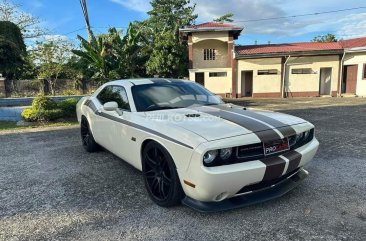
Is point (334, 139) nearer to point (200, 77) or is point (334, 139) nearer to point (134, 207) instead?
point (134, 207)

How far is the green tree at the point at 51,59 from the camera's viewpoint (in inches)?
793

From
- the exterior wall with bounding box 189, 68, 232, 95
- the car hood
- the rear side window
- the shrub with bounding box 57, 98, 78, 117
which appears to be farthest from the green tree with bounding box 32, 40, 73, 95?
the car hood

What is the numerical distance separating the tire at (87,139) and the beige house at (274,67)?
61.5ft

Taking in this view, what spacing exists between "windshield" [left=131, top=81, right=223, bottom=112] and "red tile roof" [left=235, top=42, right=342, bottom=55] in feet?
64.8

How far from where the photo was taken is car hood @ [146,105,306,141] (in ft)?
10.0

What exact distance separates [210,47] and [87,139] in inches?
806

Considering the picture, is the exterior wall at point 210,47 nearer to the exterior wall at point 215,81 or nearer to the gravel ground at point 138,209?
the exterior wall at point 215,81

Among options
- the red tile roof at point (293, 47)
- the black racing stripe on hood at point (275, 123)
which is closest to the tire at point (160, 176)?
the black racing stripe on hood at point (275, 123)

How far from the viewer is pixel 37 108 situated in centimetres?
1074

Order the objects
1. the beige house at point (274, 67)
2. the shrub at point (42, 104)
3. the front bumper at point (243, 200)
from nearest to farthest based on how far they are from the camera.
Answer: the front bumper at point (243, 200) < the shrub at point (42, 104) < the beige house at point (274, 67)

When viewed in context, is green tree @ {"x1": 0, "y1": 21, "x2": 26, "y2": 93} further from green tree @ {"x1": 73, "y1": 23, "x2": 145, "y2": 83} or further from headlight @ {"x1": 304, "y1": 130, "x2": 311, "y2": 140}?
headlight @ {"x1": 304, "y1": 130, "x2": 311, "y2": 140}

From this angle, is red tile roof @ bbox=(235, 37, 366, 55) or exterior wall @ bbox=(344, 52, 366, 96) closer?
exterior wall @ bbox=(344, 52, 366, 96)

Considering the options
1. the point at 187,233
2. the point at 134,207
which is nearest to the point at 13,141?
the point at 134,207

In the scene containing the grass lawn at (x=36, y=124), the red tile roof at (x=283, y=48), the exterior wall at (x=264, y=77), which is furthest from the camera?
the exterior wall at (x=264, y=77)
